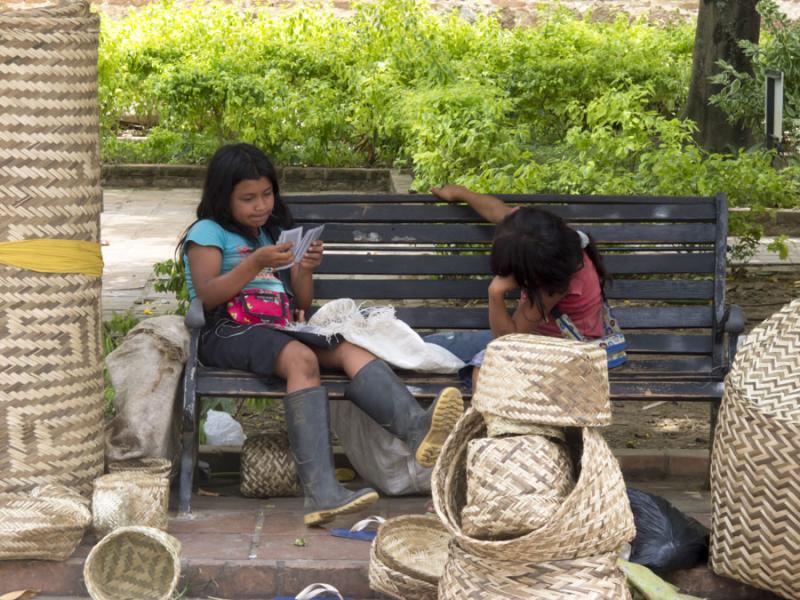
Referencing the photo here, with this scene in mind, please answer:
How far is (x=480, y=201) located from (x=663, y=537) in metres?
1.71

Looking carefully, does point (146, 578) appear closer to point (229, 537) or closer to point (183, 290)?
point (229, 537)

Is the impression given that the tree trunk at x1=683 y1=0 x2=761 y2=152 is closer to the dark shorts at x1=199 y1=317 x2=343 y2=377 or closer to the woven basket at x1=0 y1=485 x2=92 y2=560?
the dark shorts at x1=199 y1=317 x2=343 y2=377

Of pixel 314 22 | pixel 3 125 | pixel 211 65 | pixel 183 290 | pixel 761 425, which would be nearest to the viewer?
pixel 761 425

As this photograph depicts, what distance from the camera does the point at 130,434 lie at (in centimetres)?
466

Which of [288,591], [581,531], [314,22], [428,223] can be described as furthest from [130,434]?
[314,22]

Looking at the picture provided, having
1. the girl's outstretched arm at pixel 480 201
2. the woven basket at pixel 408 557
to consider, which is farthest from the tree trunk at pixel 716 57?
the woven basket at pixel 408 557

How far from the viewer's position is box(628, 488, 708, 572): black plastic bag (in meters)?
4.07

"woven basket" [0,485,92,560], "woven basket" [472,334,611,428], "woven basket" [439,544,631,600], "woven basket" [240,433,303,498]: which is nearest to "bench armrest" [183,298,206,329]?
"woven basket" [240,433,303,498]

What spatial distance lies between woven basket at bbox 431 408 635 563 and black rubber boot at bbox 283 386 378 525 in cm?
72

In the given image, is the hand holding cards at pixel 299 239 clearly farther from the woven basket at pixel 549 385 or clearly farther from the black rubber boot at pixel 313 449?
the woven basket at pixel 549 385

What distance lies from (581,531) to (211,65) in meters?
10.6

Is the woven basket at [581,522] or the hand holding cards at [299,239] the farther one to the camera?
the hand holding cards at [299,239]

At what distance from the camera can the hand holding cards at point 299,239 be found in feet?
15.7

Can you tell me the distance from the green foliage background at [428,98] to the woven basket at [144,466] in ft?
9.21
